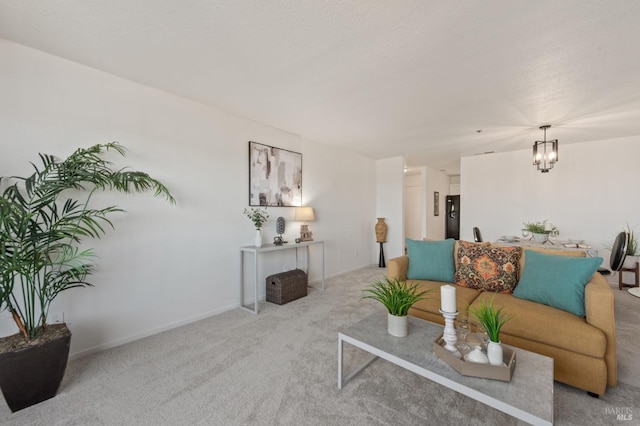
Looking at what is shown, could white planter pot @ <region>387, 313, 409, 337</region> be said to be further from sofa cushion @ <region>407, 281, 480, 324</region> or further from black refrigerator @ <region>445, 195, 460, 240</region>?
black refrigerator @ <region>445, 195, 460, 240</region>

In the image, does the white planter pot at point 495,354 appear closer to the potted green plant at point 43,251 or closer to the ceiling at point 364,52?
the ceiling at point 364,52

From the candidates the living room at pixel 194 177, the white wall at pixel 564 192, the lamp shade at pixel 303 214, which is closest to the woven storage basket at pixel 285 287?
the living room at pixel 194 177

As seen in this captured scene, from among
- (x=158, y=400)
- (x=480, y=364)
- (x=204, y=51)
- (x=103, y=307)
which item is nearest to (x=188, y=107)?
(x=204, y=51)

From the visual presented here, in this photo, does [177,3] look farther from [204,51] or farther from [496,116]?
[496,116]

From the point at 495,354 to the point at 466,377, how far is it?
19cm

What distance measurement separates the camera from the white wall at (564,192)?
4.26m

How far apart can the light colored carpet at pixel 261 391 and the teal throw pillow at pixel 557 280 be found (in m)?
0.57

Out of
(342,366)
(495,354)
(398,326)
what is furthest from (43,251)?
(495,354)

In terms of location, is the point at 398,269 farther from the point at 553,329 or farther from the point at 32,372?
the point at 32,372

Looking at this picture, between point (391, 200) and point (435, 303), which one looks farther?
point (391, 200)

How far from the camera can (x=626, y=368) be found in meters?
1.97

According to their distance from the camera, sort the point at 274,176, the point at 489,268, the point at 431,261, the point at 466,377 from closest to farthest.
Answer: the point at 466,377
the point at 489,268
the point at 431,261
the point at 274,176

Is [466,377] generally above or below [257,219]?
below

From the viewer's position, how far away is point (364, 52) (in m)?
2.01
